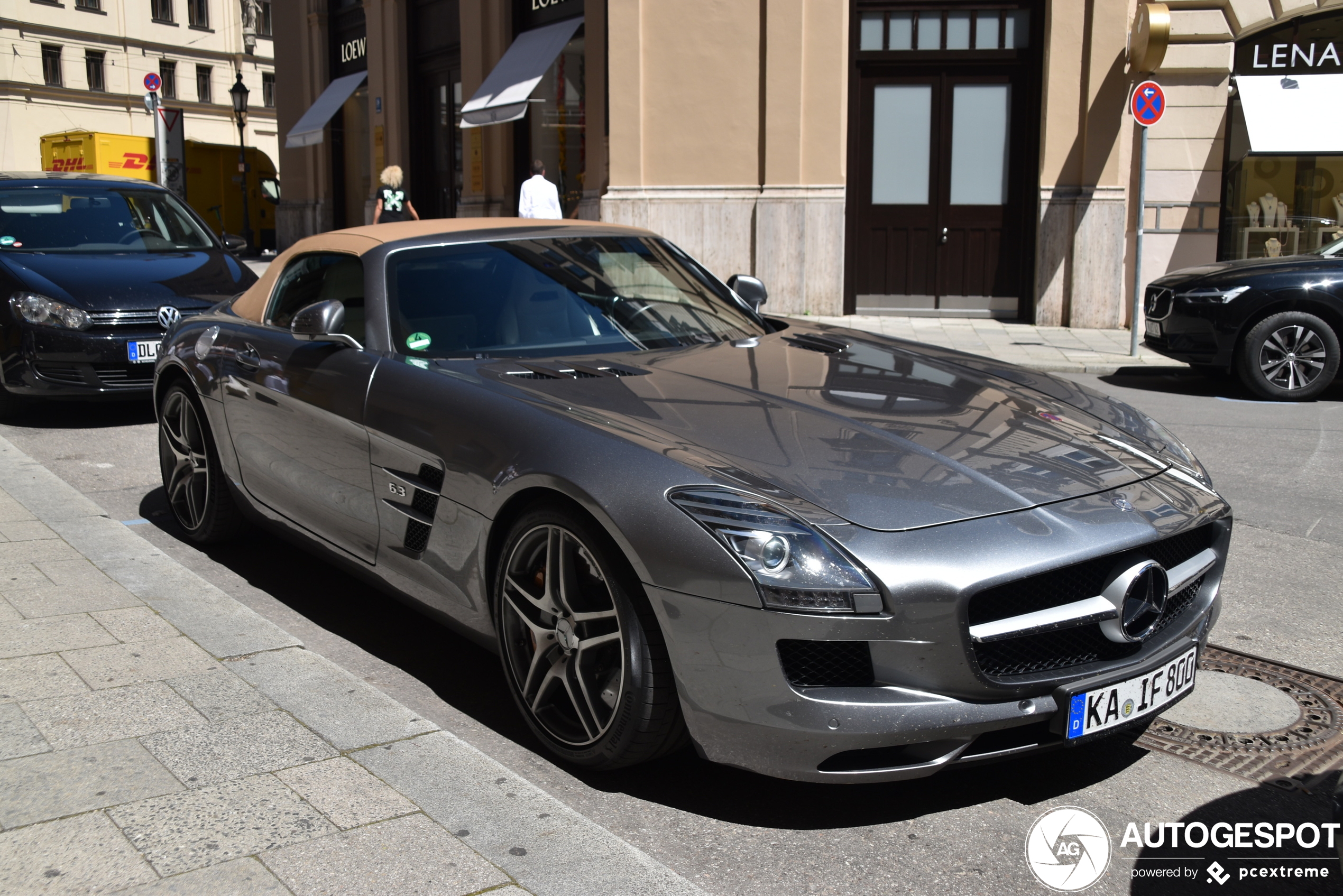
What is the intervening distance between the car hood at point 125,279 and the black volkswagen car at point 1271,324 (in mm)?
7356

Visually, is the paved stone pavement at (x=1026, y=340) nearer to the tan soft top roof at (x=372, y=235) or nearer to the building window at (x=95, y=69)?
the tan soft top roof at (x=372, y=235)

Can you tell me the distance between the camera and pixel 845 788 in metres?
3.18

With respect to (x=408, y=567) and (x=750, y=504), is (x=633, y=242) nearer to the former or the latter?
(x=408, y=567)

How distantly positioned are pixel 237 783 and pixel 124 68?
57.0 meters

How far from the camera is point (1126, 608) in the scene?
9.60 ft

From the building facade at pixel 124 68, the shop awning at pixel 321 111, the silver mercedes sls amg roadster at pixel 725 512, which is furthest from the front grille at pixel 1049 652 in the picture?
the building facade at pixel 124 68

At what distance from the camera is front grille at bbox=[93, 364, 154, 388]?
8.06 m

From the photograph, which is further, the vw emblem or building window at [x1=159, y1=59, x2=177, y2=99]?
building window at [x1=159, y1=59, x2=177, y2=99]

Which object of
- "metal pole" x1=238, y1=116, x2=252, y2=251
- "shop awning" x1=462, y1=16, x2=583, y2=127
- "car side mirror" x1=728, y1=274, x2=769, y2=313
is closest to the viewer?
"car side mirror" x1=728, y1=274, x2=769, y2=313

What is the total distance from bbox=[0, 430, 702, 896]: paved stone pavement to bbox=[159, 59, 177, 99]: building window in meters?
55.9

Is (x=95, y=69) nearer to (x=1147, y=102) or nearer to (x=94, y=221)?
(x=94, y=221)

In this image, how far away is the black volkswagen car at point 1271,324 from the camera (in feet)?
32.3

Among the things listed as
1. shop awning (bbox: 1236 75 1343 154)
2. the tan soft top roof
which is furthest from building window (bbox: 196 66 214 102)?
the tan soft top roof

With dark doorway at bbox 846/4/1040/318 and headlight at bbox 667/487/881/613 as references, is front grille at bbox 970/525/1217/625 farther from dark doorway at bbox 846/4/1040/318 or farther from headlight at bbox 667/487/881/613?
dark doorway at bbox 846/4/1040/318
